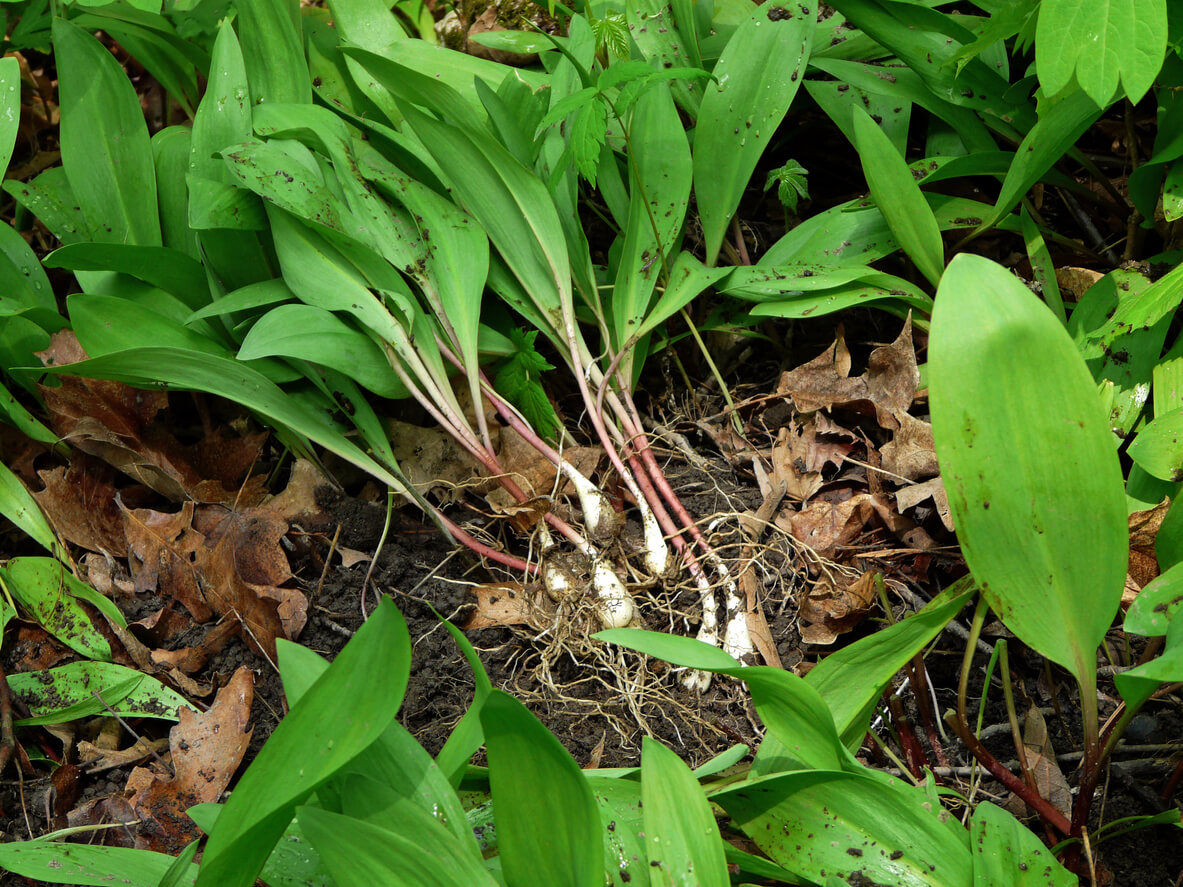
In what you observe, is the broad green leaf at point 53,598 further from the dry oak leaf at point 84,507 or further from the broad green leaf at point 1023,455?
the broad green leaf at point 1023,455

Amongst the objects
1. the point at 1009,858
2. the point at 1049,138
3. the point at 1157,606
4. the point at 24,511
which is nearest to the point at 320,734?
the point at 1009,858

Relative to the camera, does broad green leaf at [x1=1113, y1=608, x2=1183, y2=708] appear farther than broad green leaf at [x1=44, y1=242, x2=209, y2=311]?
No

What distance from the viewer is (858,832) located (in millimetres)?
762

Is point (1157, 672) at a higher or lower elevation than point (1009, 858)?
higher

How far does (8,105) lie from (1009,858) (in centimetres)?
153

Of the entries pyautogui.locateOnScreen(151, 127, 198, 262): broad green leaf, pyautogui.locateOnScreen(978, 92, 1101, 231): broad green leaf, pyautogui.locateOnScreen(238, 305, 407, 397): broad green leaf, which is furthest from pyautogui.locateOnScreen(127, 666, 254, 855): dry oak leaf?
pyautogui.locateOnScreen(978, 92, 1101, 231): broad green leaf

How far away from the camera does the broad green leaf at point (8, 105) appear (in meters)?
1.24

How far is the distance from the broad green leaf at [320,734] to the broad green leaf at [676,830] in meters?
0.21

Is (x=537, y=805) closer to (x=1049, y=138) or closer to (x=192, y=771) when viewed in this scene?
(x=192, y=771)

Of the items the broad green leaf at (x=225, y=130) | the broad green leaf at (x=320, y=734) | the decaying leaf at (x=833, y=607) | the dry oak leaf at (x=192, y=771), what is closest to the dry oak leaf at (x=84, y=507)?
the dry oak leaf at (x=192, y=771)

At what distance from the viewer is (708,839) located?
0.71 m

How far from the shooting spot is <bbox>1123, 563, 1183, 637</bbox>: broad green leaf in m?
0.72

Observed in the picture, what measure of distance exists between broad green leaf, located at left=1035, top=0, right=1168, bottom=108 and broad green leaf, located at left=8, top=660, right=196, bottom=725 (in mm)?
1179

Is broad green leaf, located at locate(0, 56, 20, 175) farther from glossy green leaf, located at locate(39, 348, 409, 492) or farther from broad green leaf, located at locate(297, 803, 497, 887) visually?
broad green leaf, located at locate(297, 803, 497, 887)
